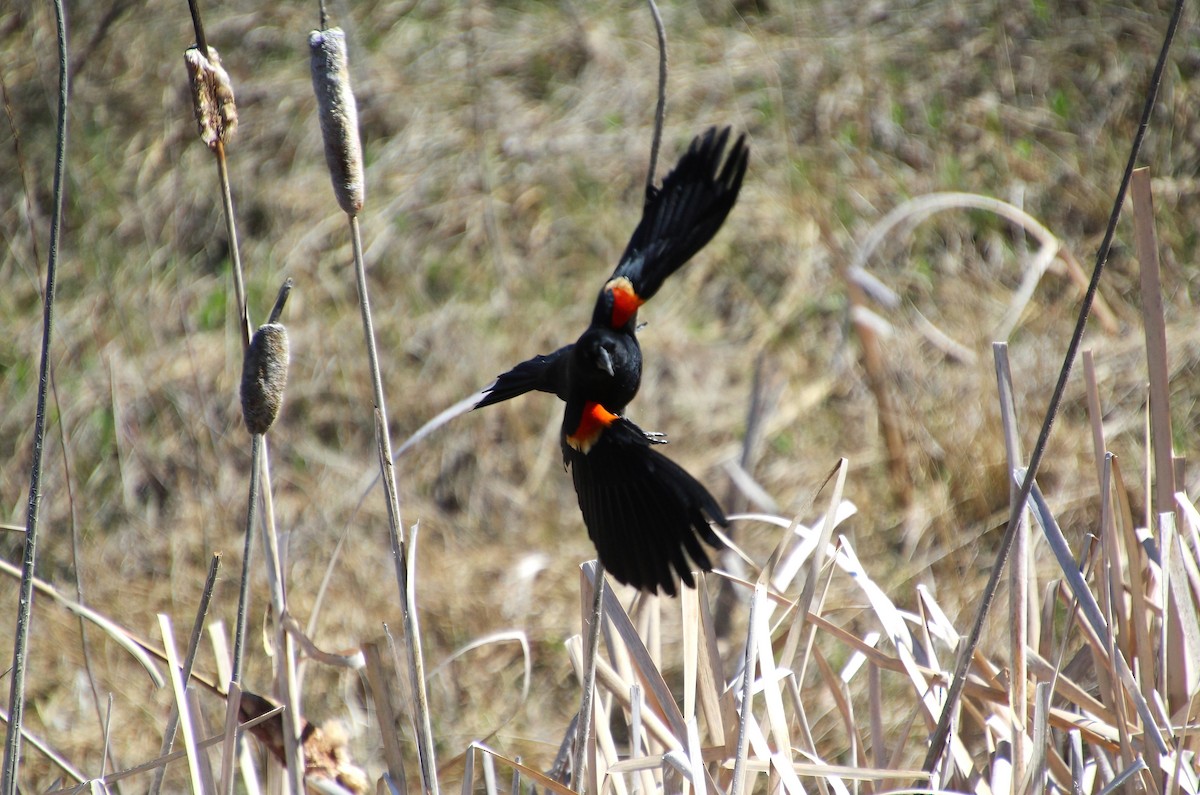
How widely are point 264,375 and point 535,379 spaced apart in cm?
27

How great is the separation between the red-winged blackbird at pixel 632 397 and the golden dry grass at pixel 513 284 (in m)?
→ 1.68

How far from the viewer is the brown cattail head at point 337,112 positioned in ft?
2.56

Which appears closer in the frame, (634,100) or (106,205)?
(106,205)

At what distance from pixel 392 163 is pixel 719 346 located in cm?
135

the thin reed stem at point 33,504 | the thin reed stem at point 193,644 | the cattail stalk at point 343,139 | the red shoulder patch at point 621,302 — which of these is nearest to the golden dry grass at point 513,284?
the thin reed stem at point 193,644

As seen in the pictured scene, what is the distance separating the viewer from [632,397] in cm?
85

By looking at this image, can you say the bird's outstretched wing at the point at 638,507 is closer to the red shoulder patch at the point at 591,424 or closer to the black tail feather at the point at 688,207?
the red shoulder patch at the point at 591,424

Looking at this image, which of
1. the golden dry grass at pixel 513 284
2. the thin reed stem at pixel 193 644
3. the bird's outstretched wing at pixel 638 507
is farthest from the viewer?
the golden dry grass at pixel 513 284

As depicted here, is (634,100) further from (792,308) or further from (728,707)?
(728,707)

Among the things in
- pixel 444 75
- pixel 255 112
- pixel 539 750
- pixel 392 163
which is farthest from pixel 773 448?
pixel 255 112

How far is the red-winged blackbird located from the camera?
0.75 m

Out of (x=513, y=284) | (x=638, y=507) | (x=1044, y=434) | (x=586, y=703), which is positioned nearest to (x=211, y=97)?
(x=638, y=507)

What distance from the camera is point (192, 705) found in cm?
111

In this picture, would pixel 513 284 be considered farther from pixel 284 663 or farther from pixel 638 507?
pixel 638 507
